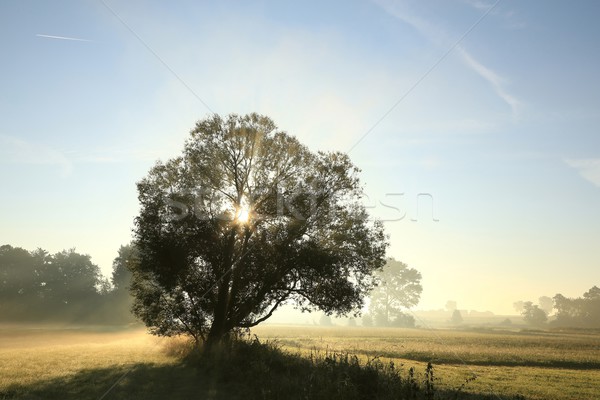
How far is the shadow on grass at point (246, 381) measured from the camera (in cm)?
1155

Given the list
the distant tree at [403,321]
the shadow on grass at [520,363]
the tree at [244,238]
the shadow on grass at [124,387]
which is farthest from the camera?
the distant tree at [403,321]

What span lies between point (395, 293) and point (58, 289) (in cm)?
11056

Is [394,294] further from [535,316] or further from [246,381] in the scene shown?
[246,381]

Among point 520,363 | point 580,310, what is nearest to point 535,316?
point 580,310

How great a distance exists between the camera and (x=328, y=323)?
646 ft

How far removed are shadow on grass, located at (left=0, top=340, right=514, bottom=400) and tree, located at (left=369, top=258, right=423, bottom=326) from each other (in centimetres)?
12706

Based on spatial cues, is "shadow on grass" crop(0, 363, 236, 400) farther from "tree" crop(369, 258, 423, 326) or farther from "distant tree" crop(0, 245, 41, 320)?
"tree" crop(369, 258, 423, 326)

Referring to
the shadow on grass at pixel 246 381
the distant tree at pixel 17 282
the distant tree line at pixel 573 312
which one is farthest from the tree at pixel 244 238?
the distant tree line at pixel 573 312

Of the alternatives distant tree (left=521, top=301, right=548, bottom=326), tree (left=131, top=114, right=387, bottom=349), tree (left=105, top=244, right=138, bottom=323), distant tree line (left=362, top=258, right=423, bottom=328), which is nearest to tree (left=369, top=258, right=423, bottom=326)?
distant tree line (left=362, top=258, right=423, bottom=328)

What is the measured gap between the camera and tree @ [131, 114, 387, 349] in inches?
860

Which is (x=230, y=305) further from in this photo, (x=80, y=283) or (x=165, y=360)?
(x=80, y=283)

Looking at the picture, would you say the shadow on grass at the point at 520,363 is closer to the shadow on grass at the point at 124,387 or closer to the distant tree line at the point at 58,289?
the shadow on grass at the point at 124,387

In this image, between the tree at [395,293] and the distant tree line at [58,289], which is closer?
the distant tree line at [58,289]

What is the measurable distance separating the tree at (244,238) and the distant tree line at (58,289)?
5845 cm
